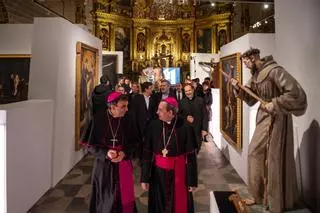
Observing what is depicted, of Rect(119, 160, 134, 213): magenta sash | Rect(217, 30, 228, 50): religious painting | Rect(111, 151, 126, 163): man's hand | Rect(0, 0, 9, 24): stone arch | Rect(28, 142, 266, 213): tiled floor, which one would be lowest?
Rect(28, 142, 266, 213): tiled floor

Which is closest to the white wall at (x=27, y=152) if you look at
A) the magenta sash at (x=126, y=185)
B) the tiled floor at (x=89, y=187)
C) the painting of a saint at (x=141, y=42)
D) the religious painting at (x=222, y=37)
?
the tiled floor at (x=89, y=187)

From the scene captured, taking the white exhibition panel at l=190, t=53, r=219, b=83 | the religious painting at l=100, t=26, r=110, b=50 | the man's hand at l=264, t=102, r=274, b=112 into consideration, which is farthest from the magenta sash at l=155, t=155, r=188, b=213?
the religious painting at l=100, t=26, r=110, b=50

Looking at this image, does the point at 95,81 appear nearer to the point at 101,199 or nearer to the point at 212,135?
the point at 212,135

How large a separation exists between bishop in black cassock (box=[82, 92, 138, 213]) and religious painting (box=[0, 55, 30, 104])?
5.71m

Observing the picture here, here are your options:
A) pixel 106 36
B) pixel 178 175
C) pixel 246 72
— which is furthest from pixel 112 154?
pixel 106 36

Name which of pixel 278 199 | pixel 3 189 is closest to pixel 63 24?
pixel 3 189

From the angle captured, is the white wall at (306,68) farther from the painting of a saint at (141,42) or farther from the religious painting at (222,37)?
the painting of a saint at (141,42)

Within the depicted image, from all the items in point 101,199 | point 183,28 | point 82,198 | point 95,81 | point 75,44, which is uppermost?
point 183,28

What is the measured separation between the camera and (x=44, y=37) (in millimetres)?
6387

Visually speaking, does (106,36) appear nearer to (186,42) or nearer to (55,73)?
(186,42)

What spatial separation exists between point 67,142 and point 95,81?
3.01 metres

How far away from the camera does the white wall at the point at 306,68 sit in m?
3.56

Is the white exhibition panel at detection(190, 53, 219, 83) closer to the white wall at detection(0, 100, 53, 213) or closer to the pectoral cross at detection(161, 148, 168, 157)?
the white wall at detection(0, 100, 53, 213)

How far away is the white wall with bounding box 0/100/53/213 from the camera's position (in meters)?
4.46
